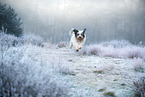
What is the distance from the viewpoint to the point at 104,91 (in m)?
2.46

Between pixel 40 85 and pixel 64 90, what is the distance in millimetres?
358

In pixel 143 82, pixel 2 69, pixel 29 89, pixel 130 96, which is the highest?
pixel 2 69

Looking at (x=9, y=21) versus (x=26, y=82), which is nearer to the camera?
(x=26, y=82)

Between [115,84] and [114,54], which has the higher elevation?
[114,54]

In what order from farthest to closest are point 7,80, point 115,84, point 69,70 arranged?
Result: point 69,70, point 115,84, point 7,80

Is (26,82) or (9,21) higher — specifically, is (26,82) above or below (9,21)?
below

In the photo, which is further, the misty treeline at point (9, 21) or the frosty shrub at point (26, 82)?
the misty treeline at point (9, 21)

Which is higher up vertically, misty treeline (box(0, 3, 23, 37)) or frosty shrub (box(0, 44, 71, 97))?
misty treeline (box(0, 3, 23, 37))

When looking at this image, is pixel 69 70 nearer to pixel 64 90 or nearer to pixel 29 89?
pixel 64 90

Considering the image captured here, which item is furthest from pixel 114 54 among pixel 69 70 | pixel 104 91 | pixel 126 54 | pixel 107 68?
pixel 104 91

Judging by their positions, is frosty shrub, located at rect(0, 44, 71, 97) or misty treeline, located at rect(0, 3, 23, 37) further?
misty treeline, located at rect(0, 3, 23, 37)

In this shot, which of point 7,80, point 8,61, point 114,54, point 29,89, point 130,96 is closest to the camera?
point 29,89

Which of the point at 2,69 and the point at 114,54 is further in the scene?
the point at 114,54

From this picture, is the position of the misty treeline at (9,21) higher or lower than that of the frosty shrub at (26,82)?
higher
